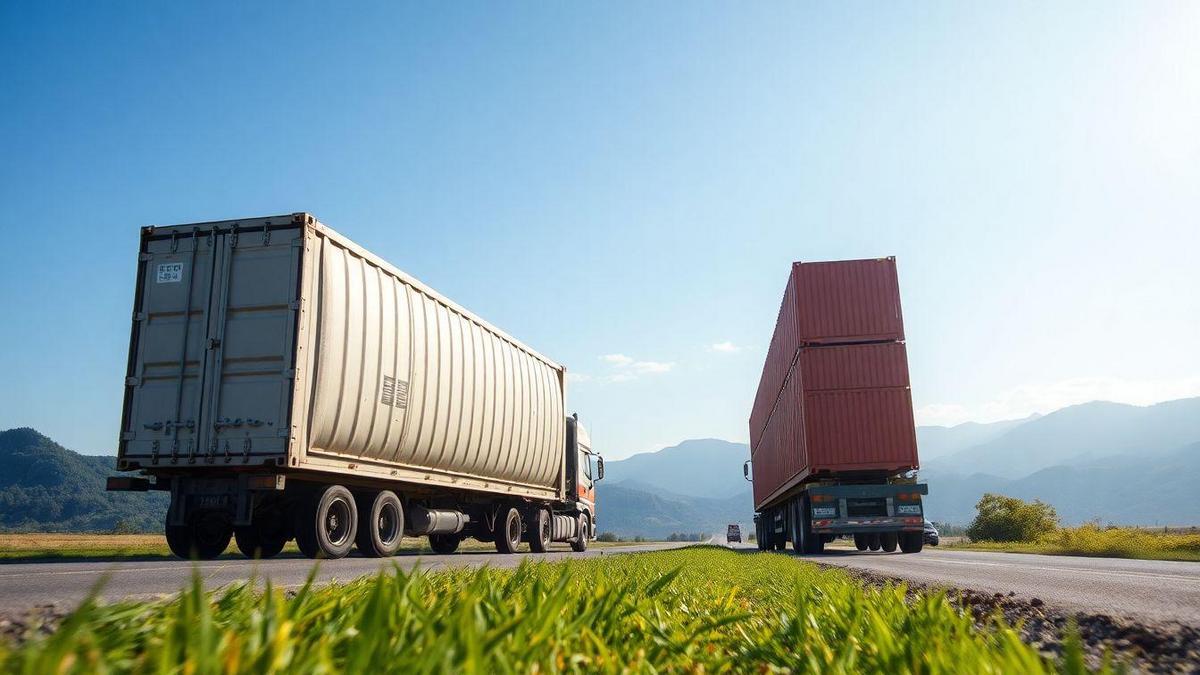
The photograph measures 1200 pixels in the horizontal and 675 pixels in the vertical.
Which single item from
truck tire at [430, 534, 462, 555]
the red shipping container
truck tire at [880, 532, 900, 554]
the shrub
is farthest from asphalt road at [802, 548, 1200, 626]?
the shrub

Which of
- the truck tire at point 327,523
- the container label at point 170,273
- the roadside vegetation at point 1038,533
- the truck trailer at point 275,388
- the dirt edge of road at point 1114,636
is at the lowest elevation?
the roadside vegetation at point 1038,533

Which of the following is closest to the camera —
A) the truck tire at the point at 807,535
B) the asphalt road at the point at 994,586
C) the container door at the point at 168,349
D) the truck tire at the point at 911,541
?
the asphalt road at the point at 994,586

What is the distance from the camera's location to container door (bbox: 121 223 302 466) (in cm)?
1038

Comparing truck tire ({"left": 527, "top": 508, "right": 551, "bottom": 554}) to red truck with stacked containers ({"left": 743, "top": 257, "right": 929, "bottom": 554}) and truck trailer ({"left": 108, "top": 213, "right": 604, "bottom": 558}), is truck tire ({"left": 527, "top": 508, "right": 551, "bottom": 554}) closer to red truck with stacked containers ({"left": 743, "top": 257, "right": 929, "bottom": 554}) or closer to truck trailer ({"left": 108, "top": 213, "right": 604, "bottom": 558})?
red truck with stacked containers ({"left": 743, "top": 257, "right": 929, "bottom": 554})

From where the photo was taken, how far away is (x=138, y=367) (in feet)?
35.8

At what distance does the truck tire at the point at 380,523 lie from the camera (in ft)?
39.9

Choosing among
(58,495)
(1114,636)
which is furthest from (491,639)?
(58,495)

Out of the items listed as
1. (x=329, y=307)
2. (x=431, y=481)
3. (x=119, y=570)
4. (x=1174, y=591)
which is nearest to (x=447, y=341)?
(x=431, y=481)

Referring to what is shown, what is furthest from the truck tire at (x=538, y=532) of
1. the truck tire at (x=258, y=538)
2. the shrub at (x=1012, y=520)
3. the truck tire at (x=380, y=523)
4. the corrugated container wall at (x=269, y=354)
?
the shrub at (x=1012, y=520)

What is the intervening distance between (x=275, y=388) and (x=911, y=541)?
574 inches

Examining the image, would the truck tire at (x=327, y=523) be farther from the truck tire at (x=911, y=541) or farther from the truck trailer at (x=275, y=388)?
the truck tire at (x=911, y=541)

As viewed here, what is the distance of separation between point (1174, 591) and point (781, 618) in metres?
6.13

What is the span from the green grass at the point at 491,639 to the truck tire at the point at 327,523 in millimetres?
8473

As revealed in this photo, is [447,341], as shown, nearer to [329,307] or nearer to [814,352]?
[329,307]
